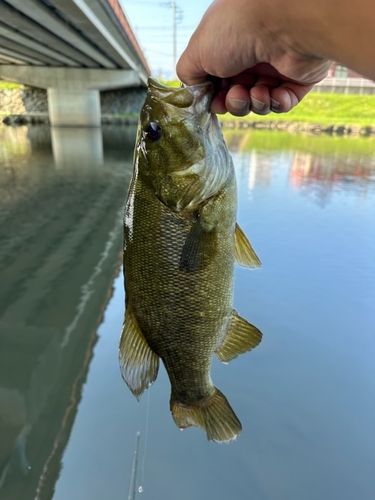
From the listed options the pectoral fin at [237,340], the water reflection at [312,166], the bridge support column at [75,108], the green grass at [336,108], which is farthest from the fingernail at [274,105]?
the green grass at [336,108]

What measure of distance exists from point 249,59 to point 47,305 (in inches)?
145

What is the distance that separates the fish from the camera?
56.0 inches

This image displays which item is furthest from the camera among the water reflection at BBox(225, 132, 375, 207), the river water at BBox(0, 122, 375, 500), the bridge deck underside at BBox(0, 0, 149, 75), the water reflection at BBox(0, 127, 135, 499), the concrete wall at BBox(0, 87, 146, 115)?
the concrete wall at BBox(0, 87, 146, 115)

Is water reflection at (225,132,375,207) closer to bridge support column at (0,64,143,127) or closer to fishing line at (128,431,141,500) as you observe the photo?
fishing line at (128,431,141,500)

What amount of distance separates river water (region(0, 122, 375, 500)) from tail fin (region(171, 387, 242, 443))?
105 centimetres

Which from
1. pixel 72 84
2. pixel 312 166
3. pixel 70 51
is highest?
pixel 70 51

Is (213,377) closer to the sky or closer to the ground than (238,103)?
closer to the ground

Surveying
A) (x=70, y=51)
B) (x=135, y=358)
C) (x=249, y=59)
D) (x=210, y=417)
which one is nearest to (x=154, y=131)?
(x=249, y=59)

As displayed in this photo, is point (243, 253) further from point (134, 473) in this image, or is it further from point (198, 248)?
point (134, 473)

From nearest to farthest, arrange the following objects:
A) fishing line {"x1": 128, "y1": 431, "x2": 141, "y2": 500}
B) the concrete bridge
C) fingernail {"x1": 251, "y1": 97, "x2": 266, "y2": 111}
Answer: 1. fingernail {"x1": 251, "y1": 97, "x2": 266, "y2": 111}
2. fishing line {"x1": 128, "y1": 431, "x2": 141, "y2": 500}
3. the concrete bridge

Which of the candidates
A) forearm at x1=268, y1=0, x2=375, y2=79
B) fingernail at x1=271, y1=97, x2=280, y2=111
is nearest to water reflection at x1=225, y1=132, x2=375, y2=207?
fingernail at x1=271, y1=97, x2=280, y2=111

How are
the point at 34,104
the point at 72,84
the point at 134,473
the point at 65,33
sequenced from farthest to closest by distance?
the point at 34,104 → the point at 72,84 → the point at 65,33 → the point at 134,473

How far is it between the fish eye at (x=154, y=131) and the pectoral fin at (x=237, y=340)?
752 millimetres

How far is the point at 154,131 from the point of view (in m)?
1.44
